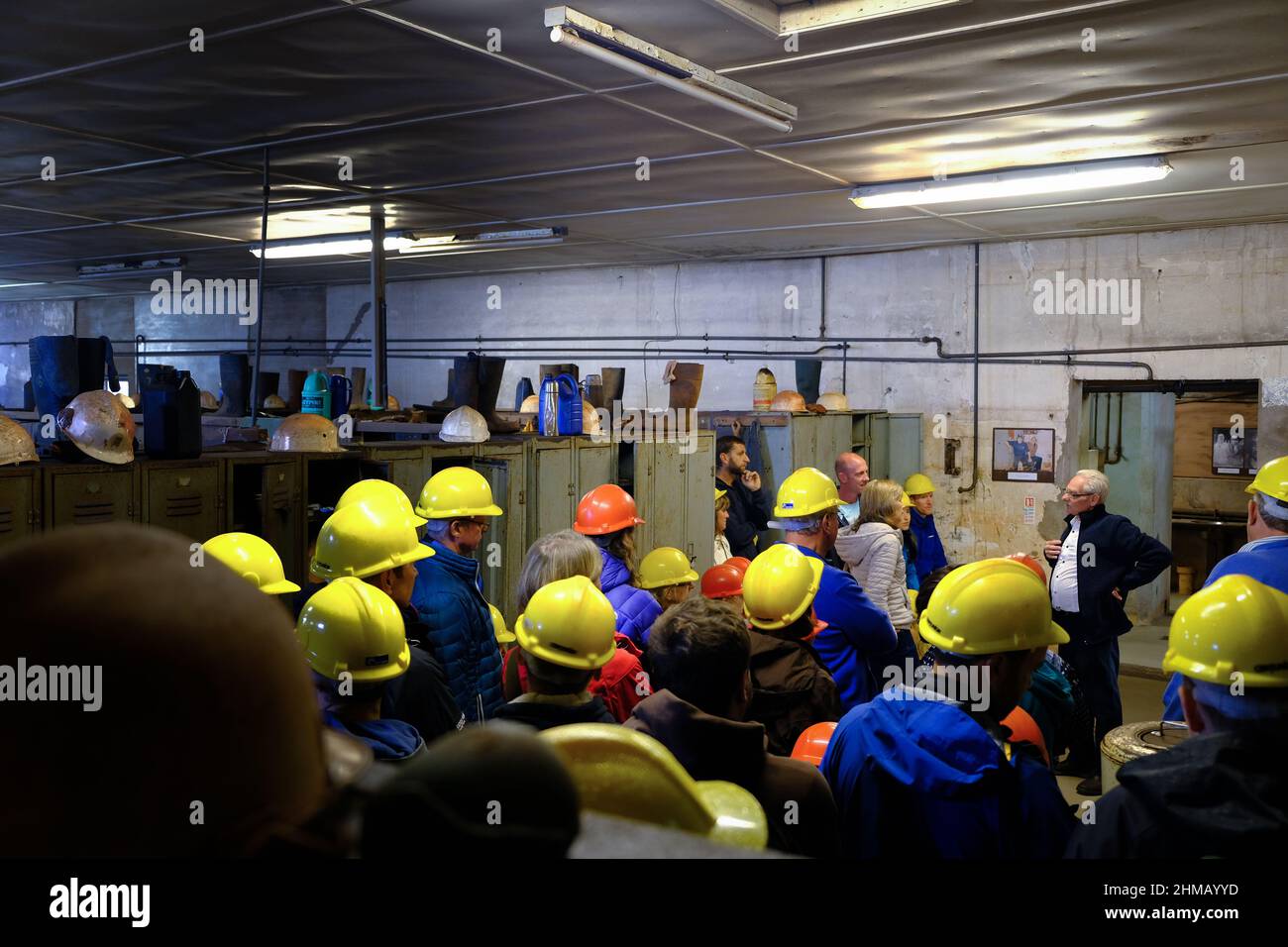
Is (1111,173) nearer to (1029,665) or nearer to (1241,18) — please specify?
(1241,18)

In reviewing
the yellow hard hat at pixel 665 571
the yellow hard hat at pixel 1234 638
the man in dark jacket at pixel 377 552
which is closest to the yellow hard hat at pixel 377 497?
the man in dark jacket at pixel 377 552

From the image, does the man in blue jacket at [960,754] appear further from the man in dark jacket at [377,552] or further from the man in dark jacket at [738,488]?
the man in dark jacket at [738,488]

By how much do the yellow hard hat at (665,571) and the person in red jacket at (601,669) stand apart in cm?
149

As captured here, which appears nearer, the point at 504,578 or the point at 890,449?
the point at 504,578

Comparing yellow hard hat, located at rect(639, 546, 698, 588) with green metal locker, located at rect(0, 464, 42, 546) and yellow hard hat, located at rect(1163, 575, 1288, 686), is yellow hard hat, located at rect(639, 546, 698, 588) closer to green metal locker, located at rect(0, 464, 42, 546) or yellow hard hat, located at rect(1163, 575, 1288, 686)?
green metal locker, located at rect(0, 464, 42, 546)

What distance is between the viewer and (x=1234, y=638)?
2.57 m

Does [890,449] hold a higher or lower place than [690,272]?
lower

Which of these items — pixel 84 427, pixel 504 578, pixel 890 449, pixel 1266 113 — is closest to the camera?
pixel 84 427

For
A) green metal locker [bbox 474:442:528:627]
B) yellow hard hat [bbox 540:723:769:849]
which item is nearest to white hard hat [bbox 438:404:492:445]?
green metal locker [bbox 474:442:528:627]

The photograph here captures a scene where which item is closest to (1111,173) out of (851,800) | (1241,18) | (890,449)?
(1241,18)

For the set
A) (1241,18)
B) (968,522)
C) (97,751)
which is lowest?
(968,522)

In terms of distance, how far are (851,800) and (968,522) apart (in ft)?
33.2

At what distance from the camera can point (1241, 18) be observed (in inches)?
184

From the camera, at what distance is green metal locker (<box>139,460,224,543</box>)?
4.78 m
